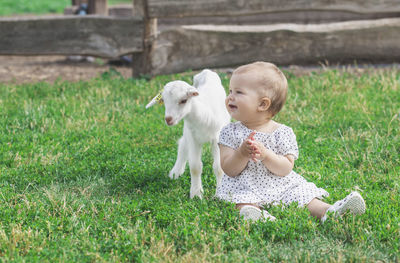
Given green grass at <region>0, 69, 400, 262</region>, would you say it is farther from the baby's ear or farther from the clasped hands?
the baby's ear

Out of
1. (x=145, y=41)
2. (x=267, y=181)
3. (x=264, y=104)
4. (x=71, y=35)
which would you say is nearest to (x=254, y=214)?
(x=267, y=181)

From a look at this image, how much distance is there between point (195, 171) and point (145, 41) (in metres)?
4.41

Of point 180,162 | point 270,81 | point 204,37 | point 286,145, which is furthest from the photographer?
point 204,37

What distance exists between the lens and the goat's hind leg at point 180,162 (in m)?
4.27

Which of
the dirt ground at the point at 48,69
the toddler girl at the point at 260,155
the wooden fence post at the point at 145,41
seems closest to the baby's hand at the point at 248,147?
the toddler girl at the point at 260,155

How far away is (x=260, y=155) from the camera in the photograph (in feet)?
11.0

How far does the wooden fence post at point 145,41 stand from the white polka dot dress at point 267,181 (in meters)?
4.52

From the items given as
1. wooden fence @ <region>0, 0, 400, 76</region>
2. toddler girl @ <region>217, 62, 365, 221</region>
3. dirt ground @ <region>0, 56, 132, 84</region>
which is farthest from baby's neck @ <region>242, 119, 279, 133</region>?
dirt ground @ <region>0, 56, 132, 84</region>

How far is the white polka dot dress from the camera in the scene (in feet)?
11.7

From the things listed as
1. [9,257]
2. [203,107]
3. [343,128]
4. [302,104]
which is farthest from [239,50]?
[9,257]

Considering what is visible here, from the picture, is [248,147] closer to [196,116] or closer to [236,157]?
[236,157]

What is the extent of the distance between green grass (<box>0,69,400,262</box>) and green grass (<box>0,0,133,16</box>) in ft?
45.6

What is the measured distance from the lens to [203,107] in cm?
380

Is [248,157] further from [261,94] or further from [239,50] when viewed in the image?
[239,50]
